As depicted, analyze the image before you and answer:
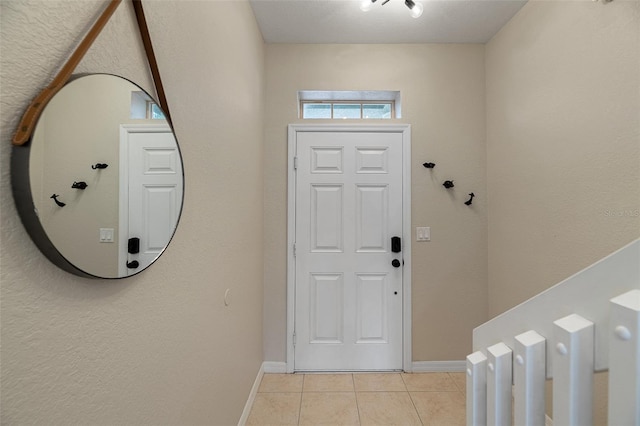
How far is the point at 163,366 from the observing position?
945 mm

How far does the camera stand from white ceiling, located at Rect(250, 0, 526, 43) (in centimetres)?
204

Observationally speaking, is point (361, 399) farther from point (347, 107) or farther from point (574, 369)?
point (347, 107)

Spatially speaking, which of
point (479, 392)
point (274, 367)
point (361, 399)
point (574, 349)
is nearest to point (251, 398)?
point (274, 367)

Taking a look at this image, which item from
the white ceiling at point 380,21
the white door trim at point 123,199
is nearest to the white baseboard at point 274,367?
the white door trim at point 123,199

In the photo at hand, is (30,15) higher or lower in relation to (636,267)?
higher

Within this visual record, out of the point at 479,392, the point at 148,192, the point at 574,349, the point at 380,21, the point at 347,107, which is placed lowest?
the point at 479,392

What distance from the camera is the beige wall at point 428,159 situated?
8.02 ft

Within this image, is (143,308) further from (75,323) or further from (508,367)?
(508,367)

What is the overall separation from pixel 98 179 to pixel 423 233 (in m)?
2.30

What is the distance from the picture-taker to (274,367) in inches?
95.6

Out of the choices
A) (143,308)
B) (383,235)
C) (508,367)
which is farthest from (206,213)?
(383,235)

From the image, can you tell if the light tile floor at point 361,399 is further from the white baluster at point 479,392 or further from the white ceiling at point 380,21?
the white ceiling at point 380,21

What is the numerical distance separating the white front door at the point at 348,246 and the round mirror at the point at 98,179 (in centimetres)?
163

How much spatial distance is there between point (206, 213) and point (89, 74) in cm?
72
